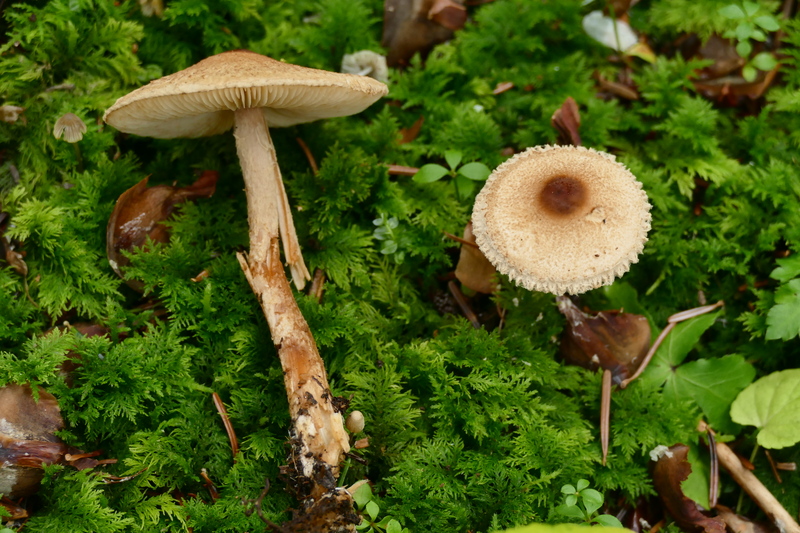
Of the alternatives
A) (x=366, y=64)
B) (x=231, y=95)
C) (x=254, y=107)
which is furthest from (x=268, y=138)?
(x=366, y=64)

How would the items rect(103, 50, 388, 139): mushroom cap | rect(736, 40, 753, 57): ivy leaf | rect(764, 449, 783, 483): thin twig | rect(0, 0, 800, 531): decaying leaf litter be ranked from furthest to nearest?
rect(736, 40, 753, 57): ivy leaf < rect(764, 449, 783, 483): thin twig < rect(0, 0, 800, 531): decaying leaf litter < rect(103, 50, 388, 139): mushroom cap

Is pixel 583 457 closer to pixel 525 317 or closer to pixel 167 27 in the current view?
pixel 525 317

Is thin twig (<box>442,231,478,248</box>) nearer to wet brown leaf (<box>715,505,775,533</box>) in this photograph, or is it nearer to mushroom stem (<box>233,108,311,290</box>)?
mushroom stem (<box>233,108,311,290</box>)

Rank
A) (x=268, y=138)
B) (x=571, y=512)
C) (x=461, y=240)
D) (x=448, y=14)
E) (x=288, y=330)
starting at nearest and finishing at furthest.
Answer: (x=571, y=512) < (x=288, y=330) < (x=268, y=138) < (x=461, y=240) < (x=448, y=14)

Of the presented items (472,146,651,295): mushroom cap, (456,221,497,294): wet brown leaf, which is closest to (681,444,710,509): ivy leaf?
(472,146,651,295): mushroom cap

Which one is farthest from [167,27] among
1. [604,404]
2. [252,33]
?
[604,404]

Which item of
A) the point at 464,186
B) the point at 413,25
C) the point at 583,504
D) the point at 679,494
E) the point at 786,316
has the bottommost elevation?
the point at 679,494

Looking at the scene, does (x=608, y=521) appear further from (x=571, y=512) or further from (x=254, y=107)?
(x=254, y=107)
